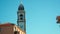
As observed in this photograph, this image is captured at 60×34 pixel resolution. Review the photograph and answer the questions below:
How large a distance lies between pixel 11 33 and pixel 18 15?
32746mm

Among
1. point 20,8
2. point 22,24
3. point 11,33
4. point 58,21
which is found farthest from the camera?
point 20,8

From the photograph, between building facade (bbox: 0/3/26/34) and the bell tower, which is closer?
building facade (bbox: 0/3/26/34)

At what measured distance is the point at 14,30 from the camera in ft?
205

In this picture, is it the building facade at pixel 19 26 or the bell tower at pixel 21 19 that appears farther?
the bell tower at pixel 21 19

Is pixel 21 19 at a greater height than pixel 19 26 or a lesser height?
greater

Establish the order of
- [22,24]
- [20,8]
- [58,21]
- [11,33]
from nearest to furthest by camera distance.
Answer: [58,21], [11,33], [22,24], [20,8]

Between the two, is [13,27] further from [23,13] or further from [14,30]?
[23,13]

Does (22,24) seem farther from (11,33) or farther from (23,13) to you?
(11,33)

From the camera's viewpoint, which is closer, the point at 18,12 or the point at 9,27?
the point at 9,27

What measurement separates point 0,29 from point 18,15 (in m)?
32.0

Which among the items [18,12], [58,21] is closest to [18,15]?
[18,12]

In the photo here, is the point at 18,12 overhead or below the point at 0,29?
overhead

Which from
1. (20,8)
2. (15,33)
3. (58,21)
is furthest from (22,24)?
(58,21)

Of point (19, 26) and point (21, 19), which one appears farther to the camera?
point (21, 19)
